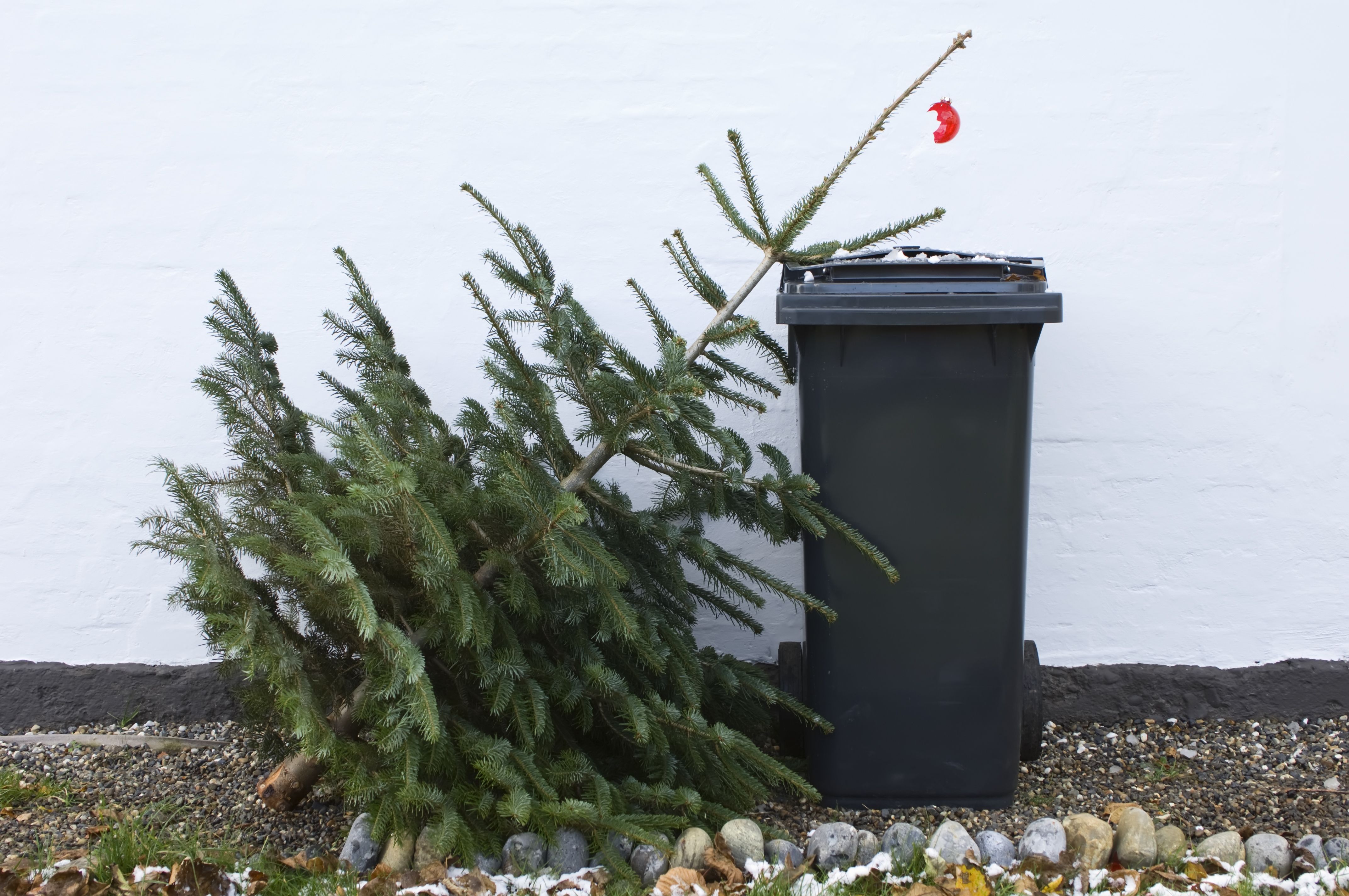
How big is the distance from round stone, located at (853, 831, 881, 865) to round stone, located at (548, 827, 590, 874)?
640 mm

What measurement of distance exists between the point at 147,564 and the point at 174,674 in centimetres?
38

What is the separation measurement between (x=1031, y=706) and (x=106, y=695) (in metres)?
2.98

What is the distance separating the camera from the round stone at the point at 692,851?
7.92 feet

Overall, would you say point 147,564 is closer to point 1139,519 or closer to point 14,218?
point 14,218

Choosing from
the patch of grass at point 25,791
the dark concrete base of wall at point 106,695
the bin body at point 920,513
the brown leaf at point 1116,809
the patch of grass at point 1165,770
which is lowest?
the patch of grass at point 25,791

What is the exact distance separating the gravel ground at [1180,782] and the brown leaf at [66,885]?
5.25ft

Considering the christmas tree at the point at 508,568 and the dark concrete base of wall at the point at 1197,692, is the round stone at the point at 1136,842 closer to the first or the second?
the christmas tree at the point at 508,568

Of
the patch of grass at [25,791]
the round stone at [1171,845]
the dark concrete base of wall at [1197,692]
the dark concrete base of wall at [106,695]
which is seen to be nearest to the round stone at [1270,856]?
the round stone at [1171,845]

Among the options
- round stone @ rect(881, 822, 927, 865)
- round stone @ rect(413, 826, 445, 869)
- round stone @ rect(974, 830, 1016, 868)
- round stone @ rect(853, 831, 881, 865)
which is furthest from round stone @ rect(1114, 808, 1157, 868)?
round stone @ rect(413, 826, 445, 869)

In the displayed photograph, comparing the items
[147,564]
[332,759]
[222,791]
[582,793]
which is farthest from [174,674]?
[582,793]

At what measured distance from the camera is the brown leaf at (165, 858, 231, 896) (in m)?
2.28

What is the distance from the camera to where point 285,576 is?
254 cm

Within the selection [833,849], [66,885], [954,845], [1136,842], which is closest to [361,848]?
[66,885]

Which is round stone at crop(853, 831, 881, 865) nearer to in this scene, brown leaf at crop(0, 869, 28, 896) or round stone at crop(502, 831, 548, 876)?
round stone at crop(502, 831, 548, 876)
